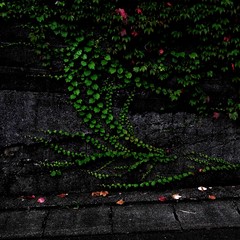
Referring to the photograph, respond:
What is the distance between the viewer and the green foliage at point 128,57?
416 centimetres

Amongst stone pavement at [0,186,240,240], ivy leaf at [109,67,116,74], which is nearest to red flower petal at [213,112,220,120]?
stone pavement at [0,186,240,240]

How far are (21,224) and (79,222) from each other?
0.77 m

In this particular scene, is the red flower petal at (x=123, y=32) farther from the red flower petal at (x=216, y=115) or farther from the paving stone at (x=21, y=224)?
the paving stone at (x=21, y=224)

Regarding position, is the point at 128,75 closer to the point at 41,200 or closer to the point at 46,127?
the point at 46,127

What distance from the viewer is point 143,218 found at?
411 cm

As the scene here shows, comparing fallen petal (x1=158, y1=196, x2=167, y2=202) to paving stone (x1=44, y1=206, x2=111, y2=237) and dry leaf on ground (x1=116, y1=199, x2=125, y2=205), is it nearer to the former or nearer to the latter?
dry leaf on ground (x1=116, y1=199, x2=125, y2=205)

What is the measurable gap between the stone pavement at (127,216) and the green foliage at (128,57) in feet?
1.21

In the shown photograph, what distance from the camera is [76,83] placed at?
4.39 m

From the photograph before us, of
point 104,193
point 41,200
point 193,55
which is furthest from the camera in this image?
point 104,193

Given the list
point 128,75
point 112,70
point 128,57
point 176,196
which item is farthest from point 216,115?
point 112,70

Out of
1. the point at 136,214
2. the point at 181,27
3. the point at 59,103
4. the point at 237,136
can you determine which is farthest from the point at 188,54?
the point at 136,214

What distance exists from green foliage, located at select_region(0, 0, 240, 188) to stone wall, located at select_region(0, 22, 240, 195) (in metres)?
0.14

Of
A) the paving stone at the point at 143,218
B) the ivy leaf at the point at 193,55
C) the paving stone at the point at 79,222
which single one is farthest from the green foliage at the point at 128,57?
the paving stone at the point at 79,222

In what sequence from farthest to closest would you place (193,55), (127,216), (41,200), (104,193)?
(104,193) < (41,200) < (193,55) < (127,216)
